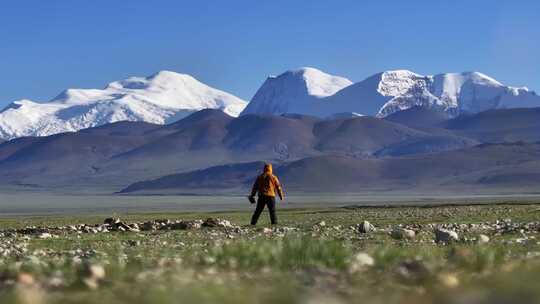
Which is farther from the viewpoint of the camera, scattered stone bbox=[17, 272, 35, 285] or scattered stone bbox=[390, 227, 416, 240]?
scattered stone bbox=[390, 227, 416, 240]

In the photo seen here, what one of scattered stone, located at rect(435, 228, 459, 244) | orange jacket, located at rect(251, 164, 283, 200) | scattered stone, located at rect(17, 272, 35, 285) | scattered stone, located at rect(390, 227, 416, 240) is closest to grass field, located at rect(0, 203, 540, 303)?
scattered stone, located at rect(17, 272, 35, 285)

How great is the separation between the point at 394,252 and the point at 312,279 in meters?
2.86

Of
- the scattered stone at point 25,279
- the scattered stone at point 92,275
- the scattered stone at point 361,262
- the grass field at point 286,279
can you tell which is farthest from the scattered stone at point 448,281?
the scattered stone at point 25,279

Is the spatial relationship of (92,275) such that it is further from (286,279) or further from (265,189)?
(265,189)

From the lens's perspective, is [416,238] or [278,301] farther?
[416,238]

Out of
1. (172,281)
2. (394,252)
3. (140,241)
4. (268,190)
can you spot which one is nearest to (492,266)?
(394,252)

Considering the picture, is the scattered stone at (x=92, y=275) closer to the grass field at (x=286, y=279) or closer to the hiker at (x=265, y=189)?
the grass field at (x=286, y=279)

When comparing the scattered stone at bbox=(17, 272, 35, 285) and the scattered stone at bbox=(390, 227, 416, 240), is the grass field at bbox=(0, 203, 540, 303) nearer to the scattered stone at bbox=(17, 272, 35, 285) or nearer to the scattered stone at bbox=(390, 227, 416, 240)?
the scattered stone at bbox=(17, 272, 35, 285)

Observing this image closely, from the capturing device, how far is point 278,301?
5617 millimetres

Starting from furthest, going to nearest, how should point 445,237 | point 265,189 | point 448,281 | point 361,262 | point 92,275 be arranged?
point 265,189 → point 445,237 → point 361,262 → point 92,275 → point 448,281

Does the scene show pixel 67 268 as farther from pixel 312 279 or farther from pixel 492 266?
pixel 492 266

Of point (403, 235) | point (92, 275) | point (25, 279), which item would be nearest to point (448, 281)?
point (92, 275)

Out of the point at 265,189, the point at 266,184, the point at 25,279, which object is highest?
the point at 266,184

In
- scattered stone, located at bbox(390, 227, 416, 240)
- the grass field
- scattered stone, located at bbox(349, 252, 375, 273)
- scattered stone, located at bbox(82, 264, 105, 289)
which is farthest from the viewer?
scattered stone, located at bbox(390, 227, 416, 240)
